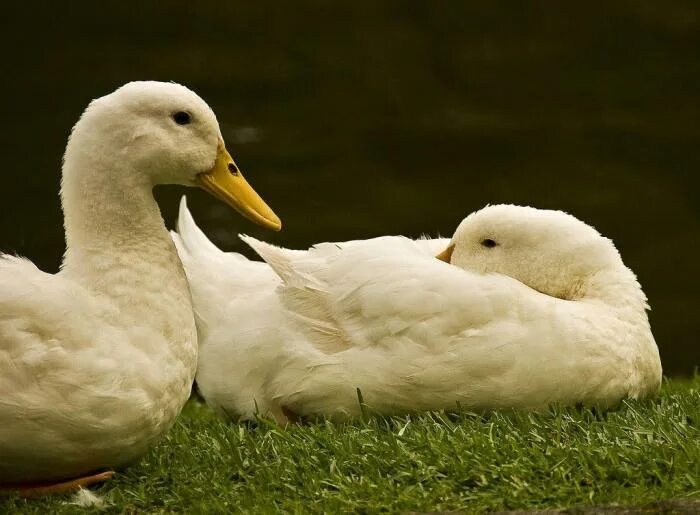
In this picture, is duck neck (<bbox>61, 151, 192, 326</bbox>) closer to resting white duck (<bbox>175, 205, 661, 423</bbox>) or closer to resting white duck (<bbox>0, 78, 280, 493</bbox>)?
resting white duck (<bbox>0, 78, 280, 493</bbox>)

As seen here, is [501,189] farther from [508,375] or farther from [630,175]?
[508,375]

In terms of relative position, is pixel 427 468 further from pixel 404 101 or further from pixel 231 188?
pixel 404 101

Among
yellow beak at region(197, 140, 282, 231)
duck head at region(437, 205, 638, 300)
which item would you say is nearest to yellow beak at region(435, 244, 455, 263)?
duck head at region(437, 205, 638, 300)

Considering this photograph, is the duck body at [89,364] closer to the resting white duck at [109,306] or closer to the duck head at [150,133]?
the resting white duck at [109,306]

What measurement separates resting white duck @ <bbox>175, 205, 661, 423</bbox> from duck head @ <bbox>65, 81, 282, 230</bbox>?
1026 millimetres

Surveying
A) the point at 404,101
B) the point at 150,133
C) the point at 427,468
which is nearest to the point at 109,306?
the point at 150,133

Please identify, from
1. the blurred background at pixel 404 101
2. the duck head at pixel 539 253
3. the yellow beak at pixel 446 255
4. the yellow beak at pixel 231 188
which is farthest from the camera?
the blurred background at pixel 404 101

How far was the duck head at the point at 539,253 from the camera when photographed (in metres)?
5.62

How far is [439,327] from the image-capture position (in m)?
5.14

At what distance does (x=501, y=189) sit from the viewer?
1262 cm

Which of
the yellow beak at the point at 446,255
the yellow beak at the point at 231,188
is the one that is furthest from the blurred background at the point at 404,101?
the yellow beak at the point at 231,188

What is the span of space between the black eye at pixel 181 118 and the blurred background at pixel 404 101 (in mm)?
7528

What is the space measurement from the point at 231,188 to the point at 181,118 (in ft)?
1.09

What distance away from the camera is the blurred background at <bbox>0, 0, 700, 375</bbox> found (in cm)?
1250
